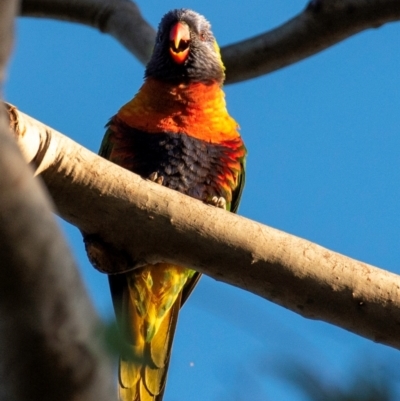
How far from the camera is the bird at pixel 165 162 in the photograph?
337 centimetres

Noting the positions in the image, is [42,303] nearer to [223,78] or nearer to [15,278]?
[15,278]

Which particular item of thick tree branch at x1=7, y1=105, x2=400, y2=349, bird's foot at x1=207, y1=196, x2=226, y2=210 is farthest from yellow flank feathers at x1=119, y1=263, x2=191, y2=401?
thick tree branch at x1=7, y1=105, x2=400, y2=349

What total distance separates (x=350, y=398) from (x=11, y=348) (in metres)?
0.40

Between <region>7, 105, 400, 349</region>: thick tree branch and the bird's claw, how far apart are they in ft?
4.04

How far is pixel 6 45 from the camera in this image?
86cm

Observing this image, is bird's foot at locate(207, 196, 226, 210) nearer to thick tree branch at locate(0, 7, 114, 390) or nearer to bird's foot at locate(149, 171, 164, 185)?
bird's foot at locate(149, 171, 164, 185)

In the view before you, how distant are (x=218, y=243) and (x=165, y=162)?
153cm

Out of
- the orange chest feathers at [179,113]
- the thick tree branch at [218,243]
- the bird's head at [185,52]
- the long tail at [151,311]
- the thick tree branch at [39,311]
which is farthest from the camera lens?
the bird's head at [185,52]

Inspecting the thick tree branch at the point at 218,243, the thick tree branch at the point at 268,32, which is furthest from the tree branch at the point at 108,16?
the thick tree branch at the point at 218,243

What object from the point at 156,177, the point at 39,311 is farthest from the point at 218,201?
the point at 39,311

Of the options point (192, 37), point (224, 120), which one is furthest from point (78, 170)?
point (192, 37)

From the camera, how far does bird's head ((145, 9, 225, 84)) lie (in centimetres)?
408

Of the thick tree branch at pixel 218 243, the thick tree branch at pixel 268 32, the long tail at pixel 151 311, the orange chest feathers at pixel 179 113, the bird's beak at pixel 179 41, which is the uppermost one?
the bird's beak at pixel 179 41

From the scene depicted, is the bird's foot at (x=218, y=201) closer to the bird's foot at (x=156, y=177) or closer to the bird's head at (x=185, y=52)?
the bird's foot at (x=156, y=177)
